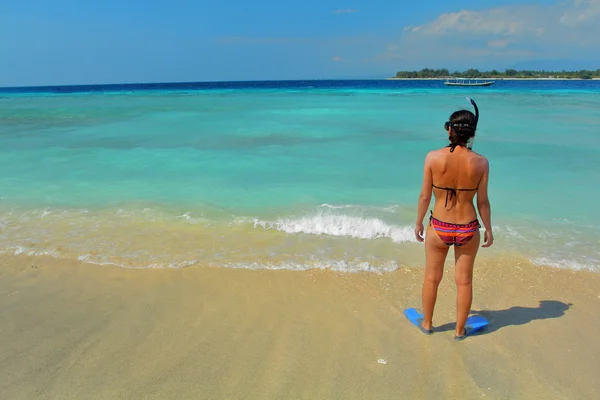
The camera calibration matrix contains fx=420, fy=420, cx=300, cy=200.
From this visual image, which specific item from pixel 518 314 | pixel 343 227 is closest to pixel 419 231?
pixel 518 314

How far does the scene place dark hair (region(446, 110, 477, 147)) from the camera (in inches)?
111

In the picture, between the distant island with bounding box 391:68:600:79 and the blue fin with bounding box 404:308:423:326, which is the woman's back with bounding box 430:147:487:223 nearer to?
the blue fin with bounding box 404:308:423:326

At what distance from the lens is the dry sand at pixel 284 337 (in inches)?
111

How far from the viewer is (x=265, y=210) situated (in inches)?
271

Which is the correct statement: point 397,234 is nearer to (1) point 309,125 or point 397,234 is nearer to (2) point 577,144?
(2) point 577,144

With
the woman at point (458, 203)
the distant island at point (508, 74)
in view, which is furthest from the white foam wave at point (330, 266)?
the distant island at point (508, 74)

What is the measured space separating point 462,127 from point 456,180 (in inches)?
14.4

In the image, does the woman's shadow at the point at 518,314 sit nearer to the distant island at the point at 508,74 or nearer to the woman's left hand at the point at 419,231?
the woman's left hand at the point at 419,231

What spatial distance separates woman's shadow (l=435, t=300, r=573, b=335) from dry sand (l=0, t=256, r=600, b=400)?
17 millimetres

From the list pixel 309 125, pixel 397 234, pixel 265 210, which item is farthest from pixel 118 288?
pixel 309 125

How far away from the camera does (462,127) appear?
2.81 meters

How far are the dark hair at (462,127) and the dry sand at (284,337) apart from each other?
1561 mm

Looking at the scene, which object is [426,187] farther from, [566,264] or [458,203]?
[566,264]

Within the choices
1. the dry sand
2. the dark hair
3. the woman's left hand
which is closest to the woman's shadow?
the dry sand
